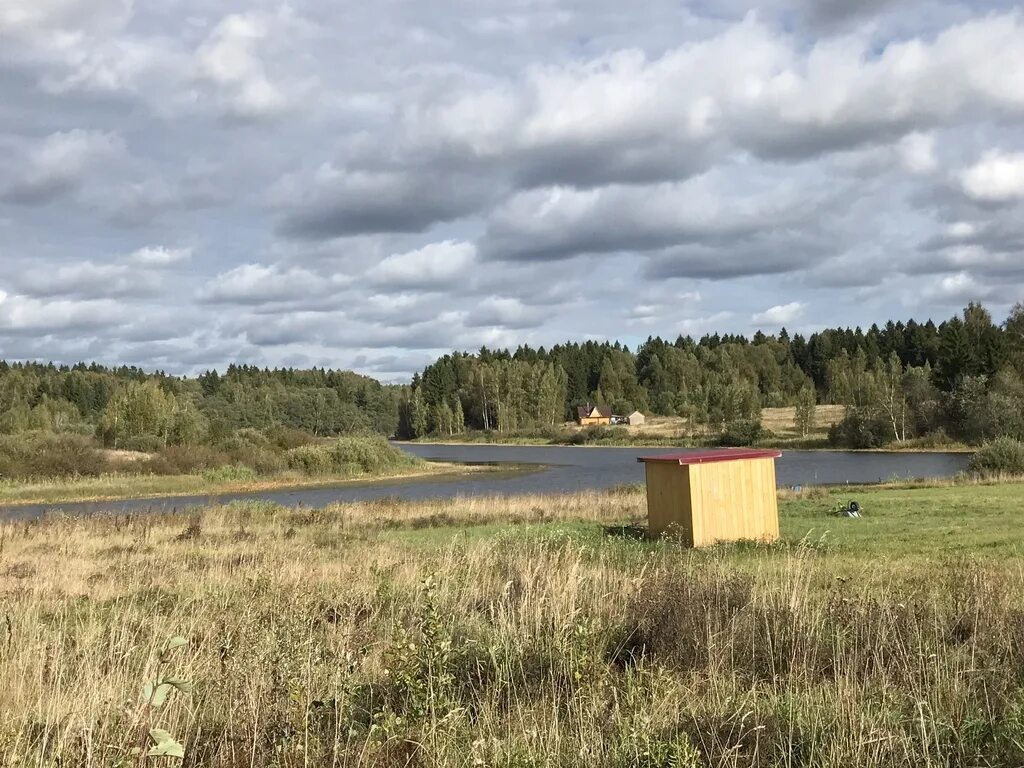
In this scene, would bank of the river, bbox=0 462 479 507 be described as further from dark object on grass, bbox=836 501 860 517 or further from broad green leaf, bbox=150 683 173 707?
broad green leaf, bbox=150 683 173 707

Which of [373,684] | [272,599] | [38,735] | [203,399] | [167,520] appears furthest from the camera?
[203,399]

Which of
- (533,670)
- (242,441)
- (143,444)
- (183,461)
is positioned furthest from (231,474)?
(533,670)

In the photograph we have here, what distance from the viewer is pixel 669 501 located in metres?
16.5

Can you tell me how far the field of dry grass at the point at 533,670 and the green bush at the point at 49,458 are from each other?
48324 millimetres

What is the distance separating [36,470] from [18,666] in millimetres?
54855

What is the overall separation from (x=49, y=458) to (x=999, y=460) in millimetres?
53260

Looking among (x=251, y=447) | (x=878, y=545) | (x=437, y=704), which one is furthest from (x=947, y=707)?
(x=251, y=447)

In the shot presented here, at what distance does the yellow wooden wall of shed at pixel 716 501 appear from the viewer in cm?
1588

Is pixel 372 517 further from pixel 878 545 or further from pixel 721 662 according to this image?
pixel 721 662

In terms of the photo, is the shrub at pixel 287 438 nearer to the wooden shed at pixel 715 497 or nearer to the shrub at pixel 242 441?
the shrub at pixel 242 441

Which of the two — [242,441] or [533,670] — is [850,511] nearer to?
[533,670]

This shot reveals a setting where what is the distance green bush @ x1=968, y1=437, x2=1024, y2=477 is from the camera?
30453mm

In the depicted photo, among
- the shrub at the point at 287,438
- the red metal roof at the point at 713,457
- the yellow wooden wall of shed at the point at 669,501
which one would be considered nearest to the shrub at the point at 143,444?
the shrub at the point at 287,438

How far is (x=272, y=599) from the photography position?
860cm
